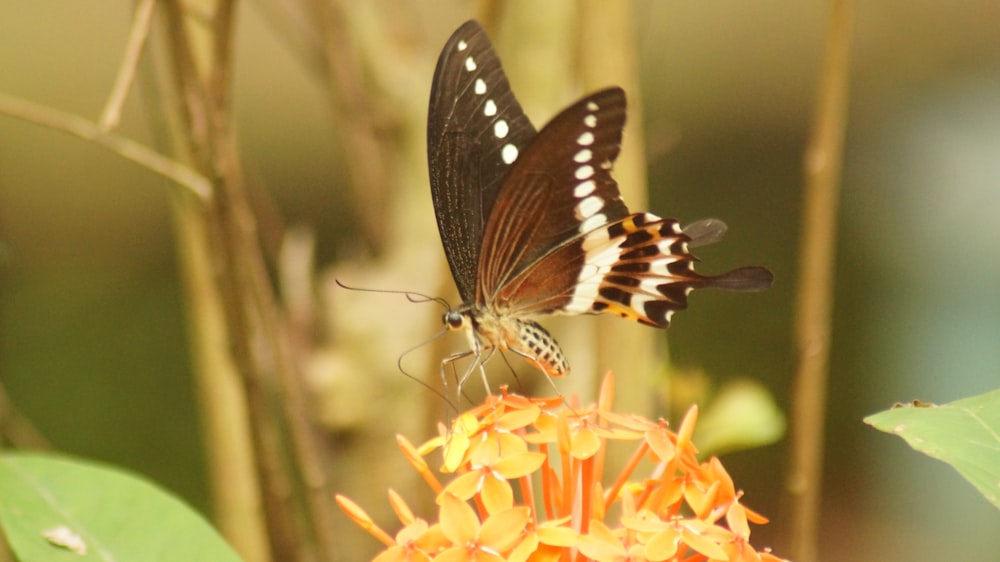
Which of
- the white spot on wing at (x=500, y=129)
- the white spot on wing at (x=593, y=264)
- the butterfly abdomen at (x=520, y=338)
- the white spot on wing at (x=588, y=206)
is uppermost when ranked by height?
the white spot on wing at (x=500, y=129)

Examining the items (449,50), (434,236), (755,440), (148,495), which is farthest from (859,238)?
(148,495)

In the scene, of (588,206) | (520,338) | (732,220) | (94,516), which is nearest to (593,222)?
(588,206)

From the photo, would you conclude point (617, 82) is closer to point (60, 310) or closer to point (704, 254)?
point (704, 254)

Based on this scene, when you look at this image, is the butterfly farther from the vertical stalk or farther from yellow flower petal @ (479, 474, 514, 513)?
yellow flower petal @ (479, 474, 514, 513)

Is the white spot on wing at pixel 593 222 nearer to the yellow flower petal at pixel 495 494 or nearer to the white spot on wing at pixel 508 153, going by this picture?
the white spot on wing at pixel 508 153

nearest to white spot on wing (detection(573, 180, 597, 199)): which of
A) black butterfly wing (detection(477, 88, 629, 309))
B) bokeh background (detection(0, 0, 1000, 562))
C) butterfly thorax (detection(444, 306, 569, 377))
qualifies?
black butterfly wing (detection(477, 88, 629, 309))

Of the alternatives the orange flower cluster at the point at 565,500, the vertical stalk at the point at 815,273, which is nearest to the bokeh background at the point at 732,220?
the vertical stalk at the point at 815,273

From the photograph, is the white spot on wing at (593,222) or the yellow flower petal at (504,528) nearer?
the yellow flower petal at (504,528)
